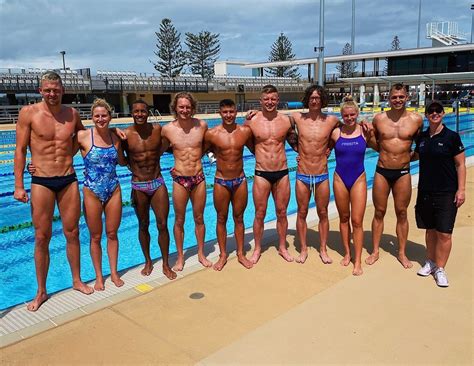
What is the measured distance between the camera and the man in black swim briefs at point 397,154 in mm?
3924

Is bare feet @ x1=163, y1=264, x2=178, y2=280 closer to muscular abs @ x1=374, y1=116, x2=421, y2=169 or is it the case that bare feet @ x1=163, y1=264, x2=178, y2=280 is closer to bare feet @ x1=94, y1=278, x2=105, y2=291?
bare feet @ x1=94, y1=278, x2=105, y2=291

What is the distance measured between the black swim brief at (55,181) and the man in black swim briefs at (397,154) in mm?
2770

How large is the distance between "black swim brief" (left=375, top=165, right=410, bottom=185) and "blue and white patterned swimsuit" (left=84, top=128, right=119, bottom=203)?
2.45m

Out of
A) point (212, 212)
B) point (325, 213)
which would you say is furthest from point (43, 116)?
point (212, 212)

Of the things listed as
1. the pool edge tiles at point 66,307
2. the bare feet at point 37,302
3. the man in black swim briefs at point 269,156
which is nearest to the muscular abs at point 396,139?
the man in black swim briefs at point 269,156

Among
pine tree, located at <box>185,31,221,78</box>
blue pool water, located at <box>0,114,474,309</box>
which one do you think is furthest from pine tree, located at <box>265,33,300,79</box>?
blue pool water, located at <box>0,114,474,309</box>

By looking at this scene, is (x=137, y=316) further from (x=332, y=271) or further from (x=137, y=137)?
(x=332, y=271)

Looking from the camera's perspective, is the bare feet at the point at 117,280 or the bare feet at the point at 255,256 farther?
the bare feet at the point at 255,256

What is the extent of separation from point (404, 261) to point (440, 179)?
93 centimetres

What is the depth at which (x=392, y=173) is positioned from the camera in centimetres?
404

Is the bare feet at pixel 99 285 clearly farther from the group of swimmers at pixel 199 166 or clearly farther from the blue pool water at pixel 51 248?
the blue pool water at pixel 51 248

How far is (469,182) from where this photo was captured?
7.52m


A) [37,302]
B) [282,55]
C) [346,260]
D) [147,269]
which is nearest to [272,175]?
[346,260]

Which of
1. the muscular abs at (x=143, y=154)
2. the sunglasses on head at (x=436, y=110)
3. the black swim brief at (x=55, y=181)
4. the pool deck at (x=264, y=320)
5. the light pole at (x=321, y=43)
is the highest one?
the light pole at (x=321, y=43)
